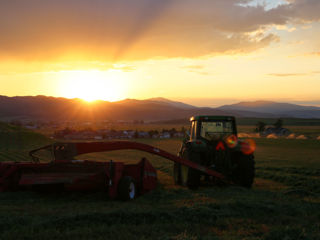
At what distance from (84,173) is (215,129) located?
458 centimetres

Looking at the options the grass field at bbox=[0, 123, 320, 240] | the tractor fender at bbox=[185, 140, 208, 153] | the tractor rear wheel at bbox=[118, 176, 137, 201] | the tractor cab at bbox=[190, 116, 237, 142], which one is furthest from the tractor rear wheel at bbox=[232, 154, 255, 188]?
the tractor rear wheel at bbox=[118, 176, 137, 201]

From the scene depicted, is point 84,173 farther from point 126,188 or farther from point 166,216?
point 166,216

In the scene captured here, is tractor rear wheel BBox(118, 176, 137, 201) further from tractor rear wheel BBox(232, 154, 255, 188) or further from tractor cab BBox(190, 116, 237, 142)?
tractor rear wheel BBox(232, 154, 255, 188)

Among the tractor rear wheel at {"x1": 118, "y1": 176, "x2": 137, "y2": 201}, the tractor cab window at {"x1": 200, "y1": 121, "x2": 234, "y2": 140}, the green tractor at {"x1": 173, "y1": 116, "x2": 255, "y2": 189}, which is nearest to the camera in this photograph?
the tractor rear wheel at {"x1": 118, "y1": 176, "x2": 137, "y2": 201}

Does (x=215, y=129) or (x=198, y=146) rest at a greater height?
(x=215, y=129)

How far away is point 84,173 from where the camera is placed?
28.2ft

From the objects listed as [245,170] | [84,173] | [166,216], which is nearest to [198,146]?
[245,170]

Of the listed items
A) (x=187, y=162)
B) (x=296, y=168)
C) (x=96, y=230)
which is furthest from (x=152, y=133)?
(x=96, y=230)

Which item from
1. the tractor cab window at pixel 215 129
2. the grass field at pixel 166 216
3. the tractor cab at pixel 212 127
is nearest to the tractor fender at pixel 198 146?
the tractor cab at pixel 212 127

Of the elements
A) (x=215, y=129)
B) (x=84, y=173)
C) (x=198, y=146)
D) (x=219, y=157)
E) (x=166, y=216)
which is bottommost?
(x=166, y=216)

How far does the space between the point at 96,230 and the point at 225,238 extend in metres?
1.97

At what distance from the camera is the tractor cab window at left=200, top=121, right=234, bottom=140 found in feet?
36.5

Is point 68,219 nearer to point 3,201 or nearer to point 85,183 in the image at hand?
point 85,183

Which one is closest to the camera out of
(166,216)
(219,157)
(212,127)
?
(166,216)
